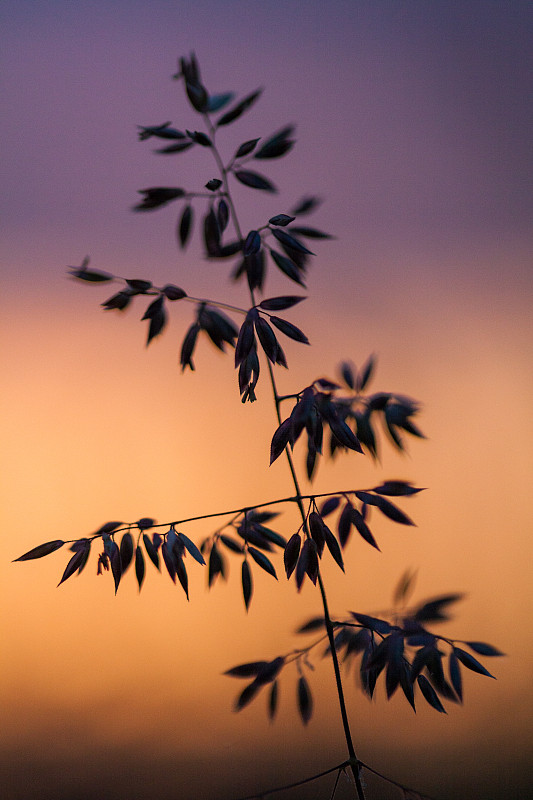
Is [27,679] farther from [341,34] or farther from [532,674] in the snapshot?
[341,34]

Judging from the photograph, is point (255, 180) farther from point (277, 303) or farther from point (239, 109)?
point (277, 303)

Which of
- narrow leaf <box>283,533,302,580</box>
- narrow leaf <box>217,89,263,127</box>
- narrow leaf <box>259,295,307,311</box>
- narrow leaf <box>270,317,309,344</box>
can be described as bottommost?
narrow leaf <box>283,533,302,580</box>

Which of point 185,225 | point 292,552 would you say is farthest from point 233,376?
point 292,552

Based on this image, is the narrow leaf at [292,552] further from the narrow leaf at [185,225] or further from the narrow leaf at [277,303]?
the narrow leaf at [185,225]

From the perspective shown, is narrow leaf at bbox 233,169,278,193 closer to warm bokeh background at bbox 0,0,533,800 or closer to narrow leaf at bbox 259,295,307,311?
narrow leaf at bbox 259,295,307,311

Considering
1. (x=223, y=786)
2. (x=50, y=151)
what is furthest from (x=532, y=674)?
(x=50, y=151)

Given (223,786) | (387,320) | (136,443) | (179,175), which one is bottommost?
(223,786)

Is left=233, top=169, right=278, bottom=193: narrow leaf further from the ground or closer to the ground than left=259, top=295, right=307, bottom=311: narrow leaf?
further from the ground

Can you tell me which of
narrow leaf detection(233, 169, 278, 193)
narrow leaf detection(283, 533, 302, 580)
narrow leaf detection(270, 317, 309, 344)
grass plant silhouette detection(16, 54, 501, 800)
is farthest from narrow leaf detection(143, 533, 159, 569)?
narrow leaf detection(233, 169, 278, 193)
